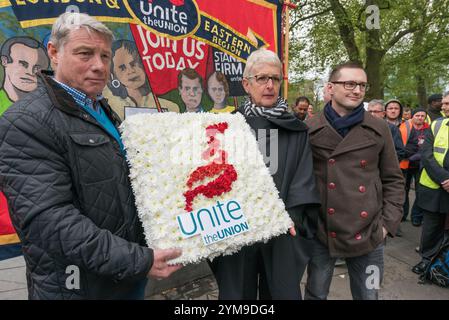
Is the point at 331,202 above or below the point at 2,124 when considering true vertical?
below

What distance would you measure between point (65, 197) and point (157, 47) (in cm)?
222

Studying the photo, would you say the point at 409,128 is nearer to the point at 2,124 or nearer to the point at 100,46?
the point at 100,46

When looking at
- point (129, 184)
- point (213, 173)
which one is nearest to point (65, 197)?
point (129, 184)

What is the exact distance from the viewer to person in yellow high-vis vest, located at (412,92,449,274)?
12.2ft

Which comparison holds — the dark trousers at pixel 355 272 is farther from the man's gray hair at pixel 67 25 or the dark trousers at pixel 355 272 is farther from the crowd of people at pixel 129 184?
the man's gray hair at pixel 67 25

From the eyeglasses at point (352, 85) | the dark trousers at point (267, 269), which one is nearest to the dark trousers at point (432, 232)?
the eyeglasses at point (352, 85)

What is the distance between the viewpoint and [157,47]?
317cm

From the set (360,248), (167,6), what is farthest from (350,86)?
(167,6)

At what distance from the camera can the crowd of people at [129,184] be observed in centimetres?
132

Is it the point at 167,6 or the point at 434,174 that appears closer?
the point at 167,6

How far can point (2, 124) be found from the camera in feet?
4.26

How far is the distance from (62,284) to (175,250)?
0.53m

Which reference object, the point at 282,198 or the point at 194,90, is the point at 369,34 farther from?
the point at 282,198

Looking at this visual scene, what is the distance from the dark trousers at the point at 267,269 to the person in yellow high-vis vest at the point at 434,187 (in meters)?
2.59
